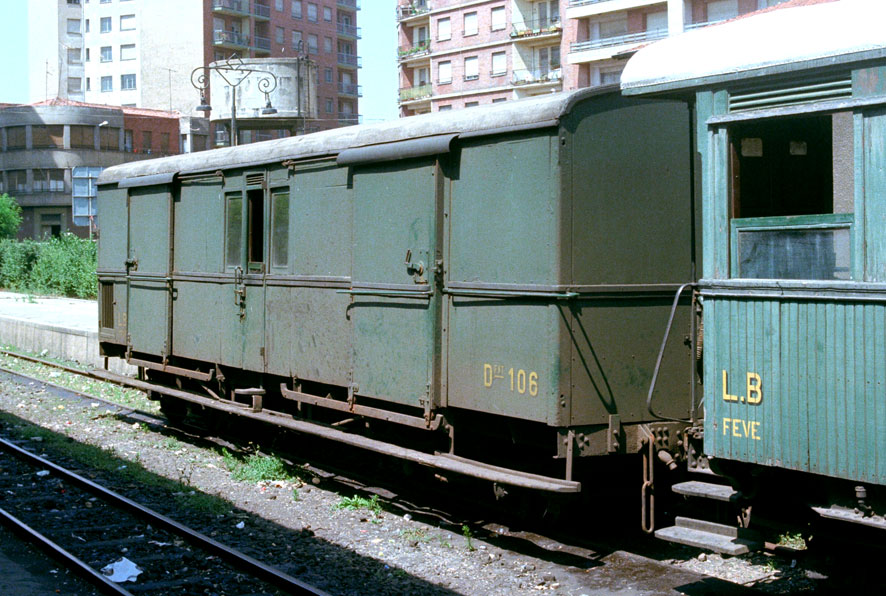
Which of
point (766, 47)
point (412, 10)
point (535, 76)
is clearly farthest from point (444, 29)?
point (766, 47)

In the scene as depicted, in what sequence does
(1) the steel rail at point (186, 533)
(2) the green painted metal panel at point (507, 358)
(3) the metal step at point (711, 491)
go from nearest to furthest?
(3) the metal step at point (711, 491) < (1) the steel rail at point (186, 533) < (2) the green painted metal panel at point (507, 358)

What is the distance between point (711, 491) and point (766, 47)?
2690 millimetres

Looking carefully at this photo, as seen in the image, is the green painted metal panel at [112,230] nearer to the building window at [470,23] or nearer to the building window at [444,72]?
the building window at [470,23]

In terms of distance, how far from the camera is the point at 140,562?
25.5 feet

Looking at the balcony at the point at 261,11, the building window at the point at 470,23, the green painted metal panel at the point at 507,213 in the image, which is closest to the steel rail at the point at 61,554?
the green painted metal panel at the point at 507,213

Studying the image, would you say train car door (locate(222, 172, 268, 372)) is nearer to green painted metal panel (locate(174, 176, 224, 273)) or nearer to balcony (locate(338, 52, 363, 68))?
green painted metal panel (locate(174, 176, 224, 273))

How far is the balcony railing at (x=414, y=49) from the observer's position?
72.0 meters

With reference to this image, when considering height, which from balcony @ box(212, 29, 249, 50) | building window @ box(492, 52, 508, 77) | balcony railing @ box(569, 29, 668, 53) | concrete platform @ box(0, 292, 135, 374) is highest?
balcony @ box(212, 29, 249, 50)

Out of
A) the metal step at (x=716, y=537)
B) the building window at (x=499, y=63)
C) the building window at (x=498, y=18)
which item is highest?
the building window at (x=498, y=18)

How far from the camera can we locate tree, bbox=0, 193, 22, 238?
66.6 metres

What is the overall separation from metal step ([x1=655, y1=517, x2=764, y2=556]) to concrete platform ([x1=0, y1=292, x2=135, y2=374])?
14.9 m

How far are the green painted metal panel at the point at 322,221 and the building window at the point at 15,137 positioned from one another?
69.1 m

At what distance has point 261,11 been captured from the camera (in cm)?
8350

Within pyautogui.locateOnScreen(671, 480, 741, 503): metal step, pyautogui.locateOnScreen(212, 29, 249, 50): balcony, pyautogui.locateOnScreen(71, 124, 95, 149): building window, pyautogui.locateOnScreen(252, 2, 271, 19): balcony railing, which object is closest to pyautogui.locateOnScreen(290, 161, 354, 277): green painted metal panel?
pyautogui.locateOnScreen(671, 480, 741, 503): metal step
